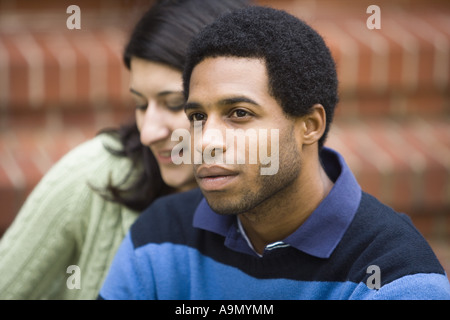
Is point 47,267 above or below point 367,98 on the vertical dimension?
below

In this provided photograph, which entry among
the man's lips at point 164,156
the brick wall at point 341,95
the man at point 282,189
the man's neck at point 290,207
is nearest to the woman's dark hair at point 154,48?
the man's lips at point 164,156

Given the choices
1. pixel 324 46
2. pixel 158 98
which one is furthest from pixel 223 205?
pixel 158 98

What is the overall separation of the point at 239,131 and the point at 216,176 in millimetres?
132

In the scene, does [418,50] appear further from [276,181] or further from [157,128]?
[276,181]

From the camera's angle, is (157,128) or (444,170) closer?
(157,128)

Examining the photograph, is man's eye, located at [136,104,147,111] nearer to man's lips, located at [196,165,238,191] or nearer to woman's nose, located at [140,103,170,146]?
woman's nose, located at [140,103,170,146]

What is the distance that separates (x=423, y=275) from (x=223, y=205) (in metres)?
0.53

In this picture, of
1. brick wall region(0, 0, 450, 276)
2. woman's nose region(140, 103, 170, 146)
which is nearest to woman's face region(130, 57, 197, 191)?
woman's nose region(140, 103, 170, 146)

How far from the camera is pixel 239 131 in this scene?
175cm

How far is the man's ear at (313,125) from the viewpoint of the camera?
1840 mm

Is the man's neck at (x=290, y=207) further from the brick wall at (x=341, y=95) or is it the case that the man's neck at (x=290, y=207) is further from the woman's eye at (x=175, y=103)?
the brick wall at (x=341, y=95)

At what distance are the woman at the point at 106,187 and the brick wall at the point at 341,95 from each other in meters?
1.13

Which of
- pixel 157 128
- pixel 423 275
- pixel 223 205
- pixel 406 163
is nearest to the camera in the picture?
pixel 423 275

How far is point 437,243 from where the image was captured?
3.81m
